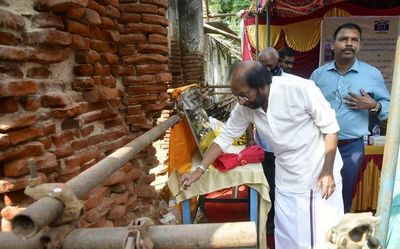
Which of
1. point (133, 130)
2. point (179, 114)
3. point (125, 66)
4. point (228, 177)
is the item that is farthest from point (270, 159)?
point (125, 66)

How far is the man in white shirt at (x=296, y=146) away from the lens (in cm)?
233

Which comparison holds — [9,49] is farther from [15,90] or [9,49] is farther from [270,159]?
[270,159]

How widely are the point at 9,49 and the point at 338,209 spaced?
91.4 inches

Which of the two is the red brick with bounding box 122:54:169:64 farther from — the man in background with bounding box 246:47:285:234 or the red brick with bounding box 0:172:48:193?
the red brick with bounding box 0:172:48:193

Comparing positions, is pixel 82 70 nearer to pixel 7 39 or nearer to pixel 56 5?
pixel 56 5

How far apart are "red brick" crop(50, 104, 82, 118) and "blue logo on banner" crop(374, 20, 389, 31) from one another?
17.0 feet

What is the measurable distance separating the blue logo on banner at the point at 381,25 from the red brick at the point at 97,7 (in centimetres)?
479

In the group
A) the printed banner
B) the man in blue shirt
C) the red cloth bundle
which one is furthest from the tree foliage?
the red cloth bundle

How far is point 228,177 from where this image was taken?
2.81m

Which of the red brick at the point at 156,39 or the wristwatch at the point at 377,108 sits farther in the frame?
the wristwatch at the point at 377,108

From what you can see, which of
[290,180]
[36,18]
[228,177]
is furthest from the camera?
[228,177]

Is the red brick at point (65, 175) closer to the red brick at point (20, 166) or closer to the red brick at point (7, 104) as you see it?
the red brick at point (20, 166)

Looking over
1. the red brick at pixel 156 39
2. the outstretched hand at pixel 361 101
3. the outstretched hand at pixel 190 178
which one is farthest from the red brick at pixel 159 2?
the outstretched hand at pixel 361 101

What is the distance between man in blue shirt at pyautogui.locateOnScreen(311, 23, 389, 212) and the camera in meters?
2.93
